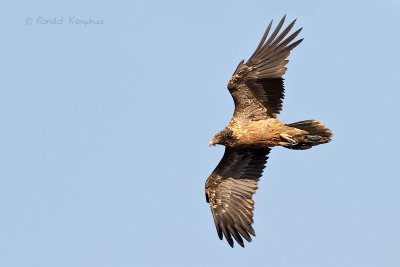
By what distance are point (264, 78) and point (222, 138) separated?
1485 millimetres

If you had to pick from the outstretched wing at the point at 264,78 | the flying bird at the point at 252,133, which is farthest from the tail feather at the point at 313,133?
the outstretched wing at the point at 264,78

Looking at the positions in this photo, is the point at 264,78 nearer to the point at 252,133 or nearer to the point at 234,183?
the point at 252,133

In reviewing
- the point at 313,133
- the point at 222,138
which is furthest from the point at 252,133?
the point at 313,133

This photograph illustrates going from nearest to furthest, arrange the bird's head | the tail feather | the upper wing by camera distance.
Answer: the tail feather < the bird's head < the upper wing

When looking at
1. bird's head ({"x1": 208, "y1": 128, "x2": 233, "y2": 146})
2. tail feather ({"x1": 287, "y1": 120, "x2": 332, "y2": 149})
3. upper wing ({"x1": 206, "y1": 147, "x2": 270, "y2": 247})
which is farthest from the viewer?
upper wing ({"x1": 206, "y1": 147, "x2": 270, "y2": 247})

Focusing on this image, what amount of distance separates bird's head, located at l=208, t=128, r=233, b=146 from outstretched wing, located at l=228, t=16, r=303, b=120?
48 cm

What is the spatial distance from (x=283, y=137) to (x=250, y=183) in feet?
6.25

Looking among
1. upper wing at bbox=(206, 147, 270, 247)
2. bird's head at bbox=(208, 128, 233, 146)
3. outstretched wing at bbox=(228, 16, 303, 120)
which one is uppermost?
outstretched wing at bbox=(228, 16, 303, 120)

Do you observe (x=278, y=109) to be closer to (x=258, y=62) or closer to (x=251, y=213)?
(x=258, y=62)

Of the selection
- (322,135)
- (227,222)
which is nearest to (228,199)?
(227,222)

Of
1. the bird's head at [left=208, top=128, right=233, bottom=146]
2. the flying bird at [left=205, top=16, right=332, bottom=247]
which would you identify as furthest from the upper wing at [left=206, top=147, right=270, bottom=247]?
the bird's head at [left=208, top=128, right=233, bottom=146]

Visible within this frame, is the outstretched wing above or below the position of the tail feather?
above

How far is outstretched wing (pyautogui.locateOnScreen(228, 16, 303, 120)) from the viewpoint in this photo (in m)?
15.3

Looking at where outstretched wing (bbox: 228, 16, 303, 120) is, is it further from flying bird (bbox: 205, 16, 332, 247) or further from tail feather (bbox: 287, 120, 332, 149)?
tail feather (bbox: 287, 120, 332, 149)
